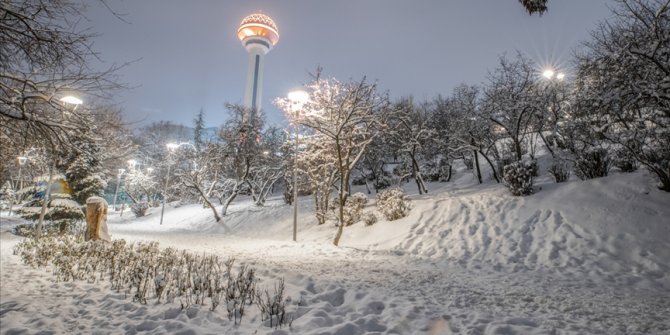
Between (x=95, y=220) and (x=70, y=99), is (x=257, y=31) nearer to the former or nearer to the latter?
(x=95, y=220)

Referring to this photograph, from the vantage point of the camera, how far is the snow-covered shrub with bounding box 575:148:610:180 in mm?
12383

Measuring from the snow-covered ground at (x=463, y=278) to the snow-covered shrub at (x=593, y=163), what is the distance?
5.30 ft

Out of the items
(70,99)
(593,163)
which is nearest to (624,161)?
(593,163)

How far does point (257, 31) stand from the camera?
101938 mm

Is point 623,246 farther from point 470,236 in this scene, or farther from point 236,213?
point 236,213

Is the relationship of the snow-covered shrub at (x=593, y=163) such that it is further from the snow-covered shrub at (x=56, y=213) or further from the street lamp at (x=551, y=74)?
the snow-covered shrub at (x=56, y=213)

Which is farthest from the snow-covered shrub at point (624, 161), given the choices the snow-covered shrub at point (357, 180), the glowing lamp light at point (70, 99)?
the snow-covered shrub at point (357, 180)

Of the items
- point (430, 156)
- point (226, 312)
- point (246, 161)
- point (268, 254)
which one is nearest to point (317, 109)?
point (268, 254)

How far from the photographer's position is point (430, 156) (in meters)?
29.2

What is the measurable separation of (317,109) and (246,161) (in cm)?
1326

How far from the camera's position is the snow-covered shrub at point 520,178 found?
12.4 meters

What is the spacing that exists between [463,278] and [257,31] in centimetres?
10897

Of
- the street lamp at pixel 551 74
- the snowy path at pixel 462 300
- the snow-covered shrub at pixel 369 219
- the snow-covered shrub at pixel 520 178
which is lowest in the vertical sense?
the snowy path at pixel 462 300

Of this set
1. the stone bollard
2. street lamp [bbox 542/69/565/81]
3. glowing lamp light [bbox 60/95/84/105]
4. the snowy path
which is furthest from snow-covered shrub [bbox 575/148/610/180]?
the stone bollard
